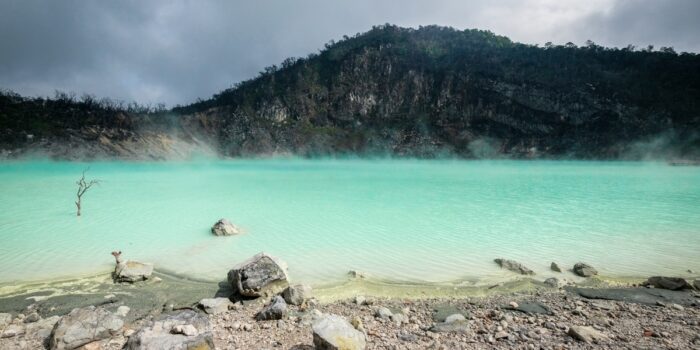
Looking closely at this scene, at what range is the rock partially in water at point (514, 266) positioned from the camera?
7.08 meters

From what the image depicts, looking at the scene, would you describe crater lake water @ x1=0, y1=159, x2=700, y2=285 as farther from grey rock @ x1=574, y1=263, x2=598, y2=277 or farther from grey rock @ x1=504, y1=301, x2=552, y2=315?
grey rock @ x1=504, y1=301, x2=552, y2=315

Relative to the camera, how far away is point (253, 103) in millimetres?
97250

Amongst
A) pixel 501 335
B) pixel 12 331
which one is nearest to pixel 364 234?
pixel 501 335

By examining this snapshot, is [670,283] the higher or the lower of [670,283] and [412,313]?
the higher

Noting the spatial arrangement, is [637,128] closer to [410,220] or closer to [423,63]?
[423,63]

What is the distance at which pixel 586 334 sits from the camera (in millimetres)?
4055

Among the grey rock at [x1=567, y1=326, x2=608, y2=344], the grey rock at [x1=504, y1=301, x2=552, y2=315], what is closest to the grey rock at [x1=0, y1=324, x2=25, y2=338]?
the grey rock at [x1=504, y1=301, x2=552, y2=315]

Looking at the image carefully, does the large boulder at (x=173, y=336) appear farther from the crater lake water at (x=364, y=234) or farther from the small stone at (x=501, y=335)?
the small stone at (x=501, y=335)

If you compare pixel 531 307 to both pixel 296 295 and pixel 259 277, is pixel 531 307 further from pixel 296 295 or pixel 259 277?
pixel 259 277

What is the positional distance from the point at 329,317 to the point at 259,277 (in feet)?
7.60

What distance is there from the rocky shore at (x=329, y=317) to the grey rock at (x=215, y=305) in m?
0.02

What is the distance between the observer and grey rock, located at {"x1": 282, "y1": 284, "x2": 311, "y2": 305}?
5555 mm

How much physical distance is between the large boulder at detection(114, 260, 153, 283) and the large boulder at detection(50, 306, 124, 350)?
2.35 meters

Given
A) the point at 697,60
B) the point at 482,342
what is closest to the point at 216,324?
the point at 482,342
